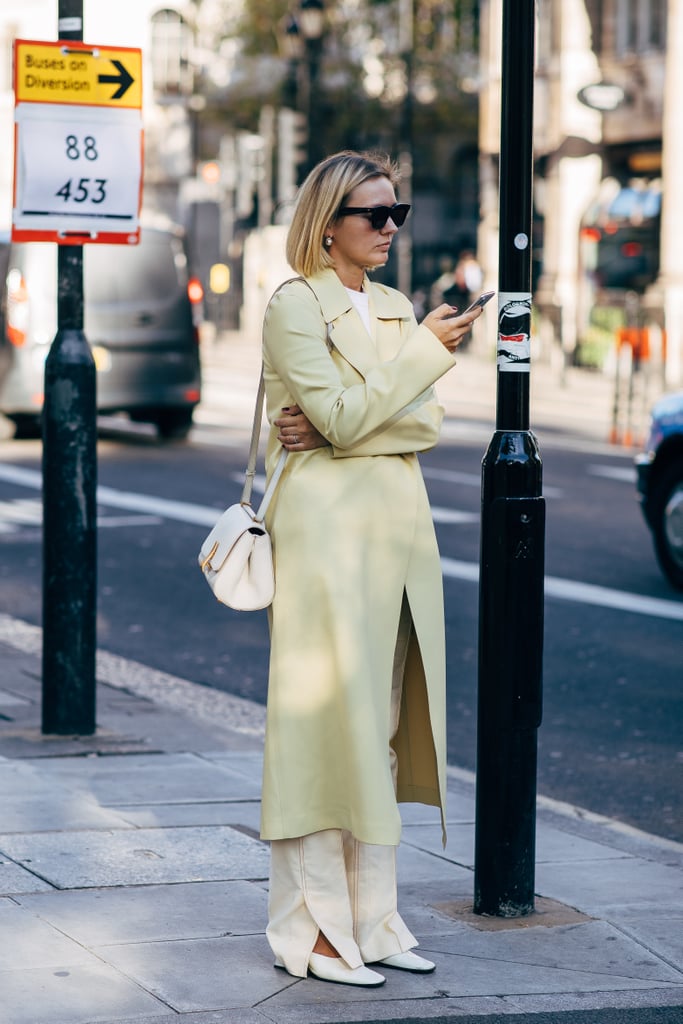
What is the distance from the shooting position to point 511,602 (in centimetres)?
484

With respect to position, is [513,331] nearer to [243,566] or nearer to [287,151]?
[243,566]

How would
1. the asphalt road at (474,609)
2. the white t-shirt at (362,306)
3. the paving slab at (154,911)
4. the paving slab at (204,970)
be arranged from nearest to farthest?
the paving slab at (204,970) < the white t-shirt at (362,306) < the paving slab at (154,911) < the asphalt road at (474,609)

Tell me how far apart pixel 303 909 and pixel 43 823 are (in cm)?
145

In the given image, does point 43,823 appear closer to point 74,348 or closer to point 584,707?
point 74,348

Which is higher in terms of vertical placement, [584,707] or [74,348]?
[74,348]

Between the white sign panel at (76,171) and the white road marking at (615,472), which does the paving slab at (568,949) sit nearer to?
the white sign panel at (76,171)

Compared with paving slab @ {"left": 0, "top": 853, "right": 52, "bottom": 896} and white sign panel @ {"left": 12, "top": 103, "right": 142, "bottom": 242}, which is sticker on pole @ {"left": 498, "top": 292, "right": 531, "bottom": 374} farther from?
white sign panel @ {"left": 12, "top": 103, "right": 142, "bottom": 242}

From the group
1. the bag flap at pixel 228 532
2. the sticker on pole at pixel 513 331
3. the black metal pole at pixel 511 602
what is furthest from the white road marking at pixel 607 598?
the bag flap at pixel 228 532

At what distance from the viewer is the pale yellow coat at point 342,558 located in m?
4.29

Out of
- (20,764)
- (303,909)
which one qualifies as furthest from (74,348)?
(303,909)

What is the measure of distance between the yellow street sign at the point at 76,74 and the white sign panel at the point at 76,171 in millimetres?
35

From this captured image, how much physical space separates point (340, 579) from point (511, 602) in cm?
66

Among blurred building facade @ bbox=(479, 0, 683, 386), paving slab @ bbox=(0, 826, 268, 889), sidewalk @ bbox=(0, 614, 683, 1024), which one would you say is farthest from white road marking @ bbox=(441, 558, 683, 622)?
blurred building facade @ bbox=(479, 0, 683, 386)

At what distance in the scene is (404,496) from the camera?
14.5ft
